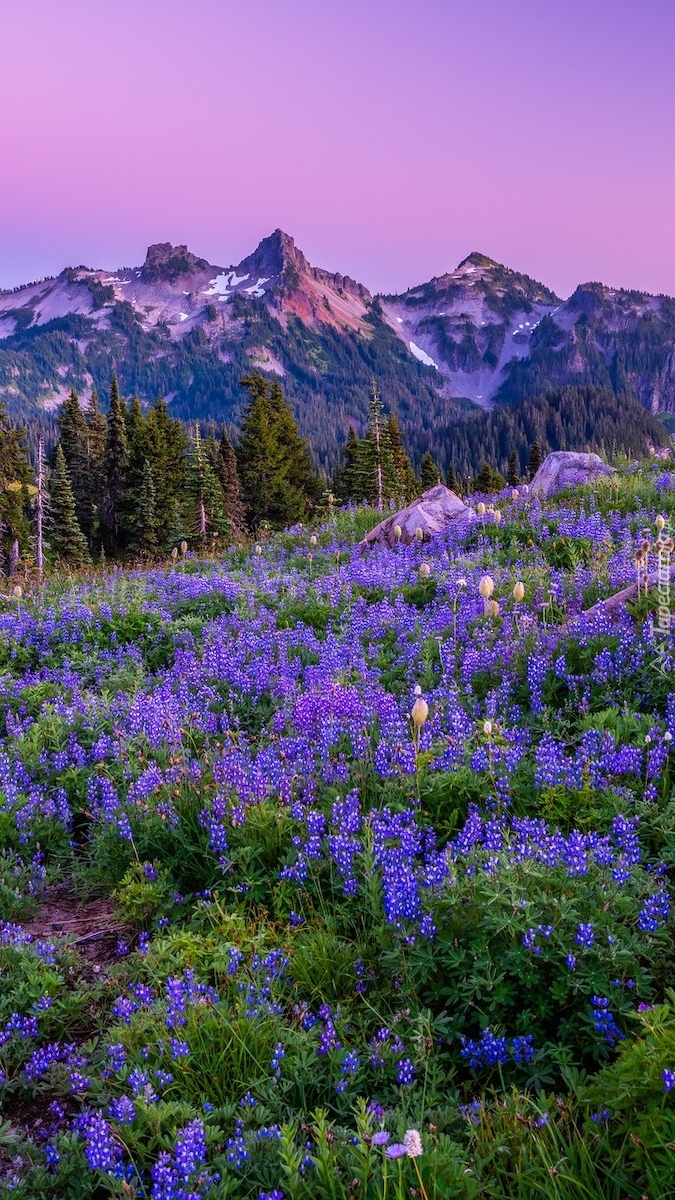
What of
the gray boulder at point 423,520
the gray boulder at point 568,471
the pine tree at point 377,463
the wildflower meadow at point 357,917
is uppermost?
the pine tree at point 377,463

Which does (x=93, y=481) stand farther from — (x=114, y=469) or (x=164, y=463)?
(x=164, y=463)

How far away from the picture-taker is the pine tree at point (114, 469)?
5709 cm

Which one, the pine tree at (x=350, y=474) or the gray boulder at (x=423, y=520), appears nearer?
the gray boulder at (x=423, y=520)

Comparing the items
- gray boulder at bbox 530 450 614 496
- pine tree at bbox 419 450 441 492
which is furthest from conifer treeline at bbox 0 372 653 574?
gray boulder at bbox 530 450 614 496

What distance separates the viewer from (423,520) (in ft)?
42.4

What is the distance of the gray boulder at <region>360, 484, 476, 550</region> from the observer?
12.8m

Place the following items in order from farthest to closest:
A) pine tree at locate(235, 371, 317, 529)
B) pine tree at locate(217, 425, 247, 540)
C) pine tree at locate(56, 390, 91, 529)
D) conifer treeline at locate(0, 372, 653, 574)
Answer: pine tree at locate(56, 390, 91, 529)
pine tree at locate(217, 425, 247, 540)
pine tree at locate(235, 371, 317, 529)
conifer treeline at locate(0, 372, 653, 574)

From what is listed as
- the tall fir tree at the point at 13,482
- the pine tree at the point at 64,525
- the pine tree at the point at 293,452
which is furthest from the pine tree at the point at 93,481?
the pine tree at the point at 293,452

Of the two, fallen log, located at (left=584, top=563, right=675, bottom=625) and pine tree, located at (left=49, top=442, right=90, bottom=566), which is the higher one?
pine tree, located at (left=49, top=442, right=90, bottom=566)

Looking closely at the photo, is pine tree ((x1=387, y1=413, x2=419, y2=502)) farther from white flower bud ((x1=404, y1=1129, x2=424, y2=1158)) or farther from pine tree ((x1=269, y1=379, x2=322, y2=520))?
white flower bud ((x1=404, y1=1129, x2=424, y2=1158))

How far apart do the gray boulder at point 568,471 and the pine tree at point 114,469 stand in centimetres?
4509

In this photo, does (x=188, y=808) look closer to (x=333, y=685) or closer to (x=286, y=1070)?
(x=333, y=685)

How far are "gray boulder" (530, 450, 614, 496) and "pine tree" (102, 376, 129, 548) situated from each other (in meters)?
45.1

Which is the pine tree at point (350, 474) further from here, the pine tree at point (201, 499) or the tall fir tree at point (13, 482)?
the tall fir tree at point (13, 482)
